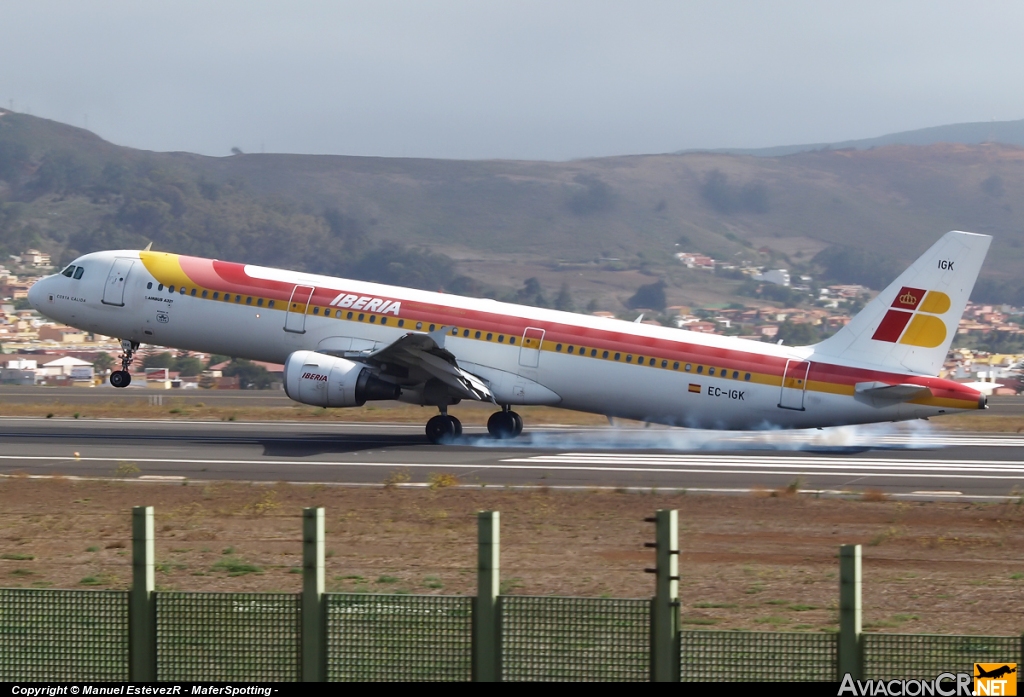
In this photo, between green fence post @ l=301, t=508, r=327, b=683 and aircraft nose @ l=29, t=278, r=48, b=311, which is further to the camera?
aircraft nose @ l=29, t=278, r=48, b=311

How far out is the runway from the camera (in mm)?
27484

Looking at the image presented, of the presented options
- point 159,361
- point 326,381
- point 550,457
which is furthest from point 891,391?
point 159,361

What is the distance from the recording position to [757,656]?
373 inches

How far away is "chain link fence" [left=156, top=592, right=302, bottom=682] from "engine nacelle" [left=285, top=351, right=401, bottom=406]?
76.9 feet

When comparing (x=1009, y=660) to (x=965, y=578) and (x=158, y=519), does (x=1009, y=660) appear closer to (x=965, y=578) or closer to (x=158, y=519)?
(x=965, y=578)

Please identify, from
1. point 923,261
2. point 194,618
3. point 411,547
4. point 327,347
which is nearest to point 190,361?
A: point 327,347

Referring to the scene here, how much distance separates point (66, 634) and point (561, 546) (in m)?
9.53

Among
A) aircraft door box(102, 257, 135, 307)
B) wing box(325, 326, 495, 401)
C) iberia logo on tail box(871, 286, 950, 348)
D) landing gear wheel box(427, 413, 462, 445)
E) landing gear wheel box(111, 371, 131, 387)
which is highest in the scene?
aircraft door box(102, 257, 135, 307)

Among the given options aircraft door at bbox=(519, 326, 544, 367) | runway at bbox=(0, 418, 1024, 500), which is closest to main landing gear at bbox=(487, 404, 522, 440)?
runway at bbox=(0, 418, 1024, 500)

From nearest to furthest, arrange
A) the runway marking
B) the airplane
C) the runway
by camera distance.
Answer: the runway
the runway marking
the airplane

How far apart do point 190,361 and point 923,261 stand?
269 feet

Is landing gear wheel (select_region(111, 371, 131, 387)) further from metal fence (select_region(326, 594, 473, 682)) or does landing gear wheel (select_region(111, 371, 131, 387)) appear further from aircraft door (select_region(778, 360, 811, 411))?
metal fence (select_region(326, 594, 473, 682))

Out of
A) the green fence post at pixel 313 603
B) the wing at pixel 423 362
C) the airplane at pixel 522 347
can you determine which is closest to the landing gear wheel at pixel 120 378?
the airplane at pixel 522 347

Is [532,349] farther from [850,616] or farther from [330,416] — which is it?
[850,616]
